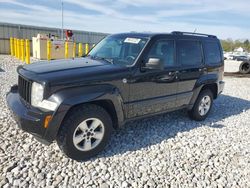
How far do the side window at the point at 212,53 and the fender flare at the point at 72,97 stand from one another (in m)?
3.02

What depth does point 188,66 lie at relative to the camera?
5180 millimetres

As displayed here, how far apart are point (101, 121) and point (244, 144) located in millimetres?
2944

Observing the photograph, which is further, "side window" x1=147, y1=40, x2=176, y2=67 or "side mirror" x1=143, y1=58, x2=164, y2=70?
"side window" x1=147, y1=40, x2=176, y2=67

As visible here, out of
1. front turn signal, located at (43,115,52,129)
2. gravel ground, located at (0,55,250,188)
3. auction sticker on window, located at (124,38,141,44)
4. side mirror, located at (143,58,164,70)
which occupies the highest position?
auction sticker on window, located at (124,38,141,44)

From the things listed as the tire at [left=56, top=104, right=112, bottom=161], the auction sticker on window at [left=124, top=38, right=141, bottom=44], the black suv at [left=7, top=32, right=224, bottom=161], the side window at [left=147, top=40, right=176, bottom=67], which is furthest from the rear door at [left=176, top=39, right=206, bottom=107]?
the tire at [left=56, top=104, right=112, bottom=161]

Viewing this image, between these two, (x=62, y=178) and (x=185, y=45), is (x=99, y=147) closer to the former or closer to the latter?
(x=62, y=178)

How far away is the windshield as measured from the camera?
429cm

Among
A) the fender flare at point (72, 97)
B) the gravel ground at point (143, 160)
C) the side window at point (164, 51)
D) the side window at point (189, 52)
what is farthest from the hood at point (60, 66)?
the side window at point (189, 52)

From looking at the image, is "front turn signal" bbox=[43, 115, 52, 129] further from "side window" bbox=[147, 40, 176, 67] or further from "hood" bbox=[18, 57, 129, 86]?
"side window" bbox=[147, 40, 176, 67]

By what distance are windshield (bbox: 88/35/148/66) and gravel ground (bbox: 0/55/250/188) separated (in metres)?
1.44

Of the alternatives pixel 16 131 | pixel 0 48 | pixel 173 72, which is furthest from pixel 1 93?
pixel 0 48

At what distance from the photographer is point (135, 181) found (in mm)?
3332

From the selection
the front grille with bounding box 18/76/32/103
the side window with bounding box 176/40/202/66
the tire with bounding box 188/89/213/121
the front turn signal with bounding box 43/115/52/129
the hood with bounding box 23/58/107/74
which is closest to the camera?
the front turn signal with bounding box 43/115/52/129

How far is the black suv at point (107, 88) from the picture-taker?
330cm
